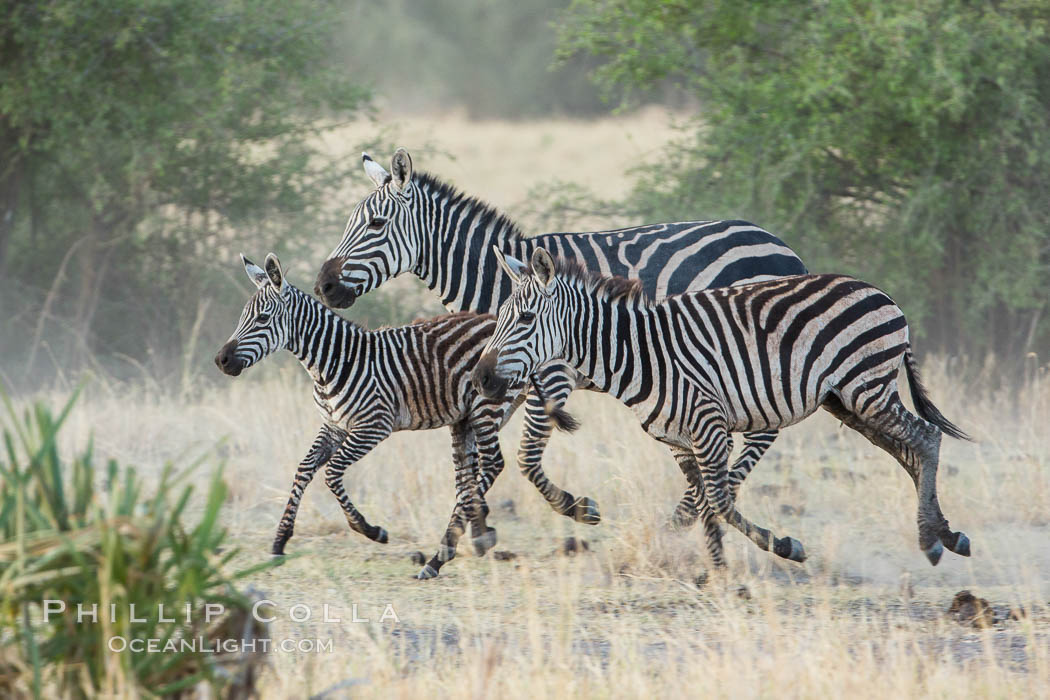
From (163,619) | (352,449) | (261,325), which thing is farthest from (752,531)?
(163,619)

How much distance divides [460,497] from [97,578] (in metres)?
3.96

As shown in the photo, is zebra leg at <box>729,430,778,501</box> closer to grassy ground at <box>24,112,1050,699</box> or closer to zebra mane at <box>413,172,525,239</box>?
grassy ground at <box>24,112,1050,699</box>

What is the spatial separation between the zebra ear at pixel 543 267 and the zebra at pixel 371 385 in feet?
3.63

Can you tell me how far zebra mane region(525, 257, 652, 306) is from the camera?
6.52 metres

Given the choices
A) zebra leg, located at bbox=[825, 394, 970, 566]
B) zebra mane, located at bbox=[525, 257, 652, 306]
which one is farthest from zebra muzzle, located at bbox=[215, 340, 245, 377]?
zebra leg, located at bbox=[825, 394, 970, 566]

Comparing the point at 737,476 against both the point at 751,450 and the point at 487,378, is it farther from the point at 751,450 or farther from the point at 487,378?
the point at 487,378

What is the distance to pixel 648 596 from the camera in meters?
6.34

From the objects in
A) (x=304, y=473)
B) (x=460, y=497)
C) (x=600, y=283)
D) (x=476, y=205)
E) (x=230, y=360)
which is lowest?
(x=460, y=497)

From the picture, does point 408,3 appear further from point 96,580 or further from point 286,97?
point 96,580

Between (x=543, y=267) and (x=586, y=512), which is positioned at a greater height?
(x=543, y=267)

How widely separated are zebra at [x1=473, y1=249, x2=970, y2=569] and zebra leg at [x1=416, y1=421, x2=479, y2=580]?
41.8 inches

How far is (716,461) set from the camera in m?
6.38

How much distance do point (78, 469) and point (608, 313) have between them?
3.58 m

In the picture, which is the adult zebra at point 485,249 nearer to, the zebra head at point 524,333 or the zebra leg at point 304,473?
the zebra leg at point 304,473
